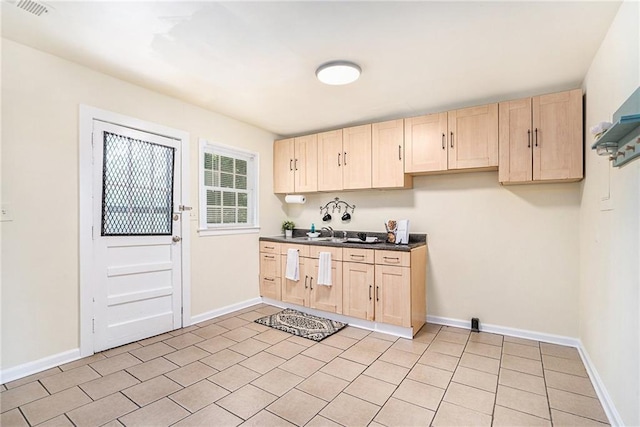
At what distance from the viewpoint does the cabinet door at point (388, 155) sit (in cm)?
356

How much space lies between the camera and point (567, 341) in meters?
2.98

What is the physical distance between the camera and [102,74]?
9.15 feet

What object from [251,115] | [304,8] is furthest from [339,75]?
[251,115]

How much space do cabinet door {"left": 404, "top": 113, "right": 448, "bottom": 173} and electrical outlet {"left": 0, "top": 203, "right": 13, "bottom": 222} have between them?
11.7ft

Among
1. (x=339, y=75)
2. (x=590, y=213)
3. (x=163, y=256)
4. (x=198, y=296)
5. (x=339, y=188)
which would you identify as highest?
(x=339, y=75)

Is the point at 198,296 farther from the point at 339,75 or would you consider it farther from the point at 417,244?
the point at 339,75

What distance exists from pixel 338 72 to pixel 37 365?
3.35 m

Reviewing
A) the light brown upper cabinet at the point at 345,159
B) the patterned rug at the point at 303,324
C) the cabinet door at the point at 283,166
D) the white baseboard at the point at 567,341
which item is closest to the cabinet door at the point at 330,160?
the light brown upper cabinet at the point at 345,159

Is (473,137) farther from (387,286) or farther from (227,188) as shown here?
(227,188)

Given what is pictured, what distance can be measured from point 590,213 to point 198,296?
394 centimetres

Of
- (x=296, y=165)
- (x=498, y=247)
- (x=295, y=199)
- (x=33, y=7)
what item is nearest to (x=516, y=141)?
(x=498, y=247)

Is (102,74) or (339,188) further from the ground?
(102,74)

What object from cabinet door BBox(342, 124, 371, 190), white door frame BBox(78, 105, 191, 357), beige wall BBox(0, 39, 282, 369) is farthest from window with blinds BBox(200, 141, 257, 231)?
cabinet door BBox(342, 124, 371, 190)

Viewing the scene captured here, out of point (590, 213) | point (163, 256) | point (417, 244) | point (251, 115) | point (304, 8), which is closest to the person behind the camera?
point (304, 8)
